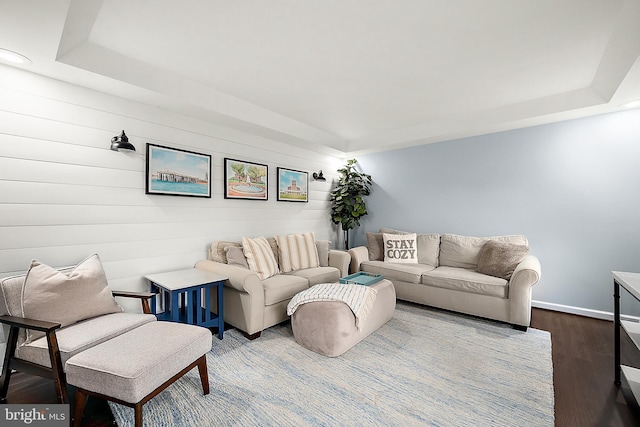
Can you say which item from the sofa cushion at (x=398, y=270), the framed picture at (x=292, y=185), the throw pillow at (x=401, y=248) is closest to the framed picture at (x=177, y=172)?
the framed picture at (x=292, y=185)

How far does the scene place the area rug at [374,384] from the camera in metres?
1.70

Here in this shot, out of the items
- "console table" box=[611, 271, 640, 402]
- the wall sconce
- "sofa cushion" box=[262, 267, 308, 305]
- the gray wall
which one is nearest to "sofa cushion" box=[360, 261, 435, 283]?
the gray wall

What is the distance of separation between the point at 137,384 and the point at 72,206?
1.81m

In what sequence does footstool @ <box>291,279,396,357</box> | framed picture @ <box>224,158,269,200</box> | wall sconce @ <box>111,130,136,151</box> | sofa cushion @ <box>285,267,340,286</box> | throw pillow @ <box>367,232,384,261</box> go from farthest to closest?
throw pillow @ <box>367,232,384,261</box> < framed picture @ <box>224,158,269,200</box> < sofa cushion @ <box>285,267,340,286</box> < wall sconce @ <box>111,130,136,151</box> < footstool @ <box>291,279,396,357</box>

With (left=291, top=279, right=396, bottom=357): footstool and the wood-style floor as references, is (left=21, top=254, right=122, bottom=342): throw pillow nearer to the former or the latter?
the wood-style floor

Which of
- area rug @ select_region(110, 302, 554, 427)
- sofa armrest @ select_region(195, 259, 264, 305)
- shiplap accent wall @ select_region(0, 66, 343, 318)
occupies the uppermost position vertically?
shiplap accent wall @ select_region(0, 66, 343, 318)

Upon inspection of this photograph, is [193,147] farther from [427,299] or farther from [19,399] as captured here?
[427,299]

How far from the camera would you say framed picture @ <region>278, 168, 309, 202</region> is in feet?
14.0

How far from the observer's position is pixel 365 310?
2523 mm

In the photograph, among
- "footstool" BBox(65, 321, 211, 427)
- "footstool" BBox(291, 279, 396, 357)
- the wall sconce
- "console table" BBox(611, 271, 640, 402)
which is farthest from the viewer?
the wall sconce

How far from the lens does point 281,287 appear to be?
2.91 m

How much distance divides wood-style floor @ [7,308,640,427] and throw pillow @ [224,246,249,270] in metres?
1.53

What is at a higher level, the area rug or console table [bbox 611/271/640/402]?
console table [bbox 611/271/640/402]

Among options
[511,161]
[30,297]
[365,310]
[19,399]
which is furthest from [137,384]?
[511,161]
